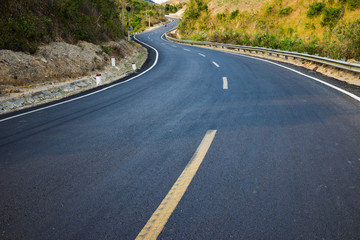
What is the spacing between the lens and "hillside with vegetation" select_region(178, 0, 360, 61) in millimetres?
13034

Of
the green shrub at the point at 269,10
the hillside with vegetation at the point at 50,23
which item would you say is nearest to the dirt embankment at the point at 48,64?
the hillside with vegetation at the point at 50,23

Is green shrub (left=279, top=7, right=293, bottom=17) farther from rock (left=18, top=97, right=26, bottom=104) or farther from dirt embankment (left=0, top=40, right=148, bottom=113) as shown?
rock (left=18, top=97, right=26, bottom=104)

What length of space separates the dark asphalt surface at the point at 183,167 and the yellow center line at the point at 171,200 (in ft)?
0.23

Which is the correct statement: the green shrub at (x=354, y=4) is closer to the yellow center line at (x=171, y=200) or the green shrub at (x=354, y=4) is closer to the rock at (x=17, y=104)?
the yellow center line at (x=171, y=200)

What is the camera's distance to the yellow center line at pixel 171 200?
2.35 metres

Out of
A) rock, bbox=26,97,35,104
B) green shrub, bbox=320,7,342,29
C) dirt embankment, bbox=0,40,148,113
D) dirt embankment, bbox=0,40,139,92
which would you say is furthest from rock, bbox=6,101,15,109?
green shrub, bbox=320,7,342,29

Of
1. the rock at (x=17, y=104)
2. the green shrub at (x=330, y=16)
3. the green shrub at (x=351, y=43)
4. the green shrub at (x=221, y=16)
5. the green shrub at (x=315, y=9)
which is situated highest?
the green shrub at (x=221, y=16)

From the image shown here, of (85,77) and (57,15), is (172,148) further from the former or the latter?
(57,15)

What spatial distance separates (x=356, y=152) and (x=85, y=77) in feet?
37.5

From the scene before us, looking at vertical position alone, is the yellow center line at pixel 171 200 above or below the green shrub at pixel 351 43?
below

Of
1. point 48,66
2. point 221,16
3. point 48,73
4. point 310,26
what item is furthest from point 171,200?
point 221,16

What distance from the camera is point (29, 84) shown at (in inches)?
374

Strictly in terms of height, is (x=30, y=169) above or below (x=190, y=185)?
below

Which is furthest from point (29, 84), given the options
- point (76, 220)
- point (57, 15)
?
point (76, 220)
